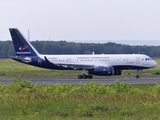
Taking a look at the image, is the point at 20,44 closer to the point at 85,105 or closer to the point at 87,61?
the point at 87,61

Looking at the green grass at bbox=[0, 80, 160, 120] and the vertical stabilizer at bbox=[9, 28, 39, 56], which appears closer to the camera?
the green grass at bbox=[0, 80, 160, 120]

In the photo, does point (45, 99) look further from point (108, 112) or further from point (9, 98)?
point (108, 112)

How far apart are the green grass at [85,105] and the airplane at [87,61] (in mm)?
19629

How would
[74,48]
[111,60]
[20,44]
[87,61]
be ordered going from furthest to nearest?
[74,48] → [20,44] → [87,61] → [111,60]

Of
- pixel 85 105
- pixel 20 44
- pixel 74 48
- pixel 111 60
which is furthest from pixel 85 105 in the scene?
pixel 74 48

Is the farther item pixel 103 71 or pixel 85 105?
pixel 103 71

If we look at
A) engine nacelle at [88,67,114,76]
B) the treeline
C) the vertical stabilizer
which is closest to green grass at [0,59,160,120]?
engine nacelle at [88,67,114,76]

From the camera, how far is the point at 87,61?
45406 mm

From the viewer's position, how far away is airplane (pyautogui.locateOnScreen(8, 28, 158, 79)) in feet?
145

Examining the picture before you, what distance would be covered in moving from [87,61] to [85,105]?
2717cm

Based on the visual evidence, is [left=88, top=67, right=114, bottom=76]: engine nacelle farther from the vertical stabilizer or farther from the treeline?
the treeline

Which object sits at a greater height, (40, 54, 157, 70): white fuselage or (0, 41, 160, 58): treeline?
(0, 41, 160, 58): treeline

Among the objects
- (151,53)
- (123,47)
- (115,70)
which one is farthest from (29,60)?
(151,53)

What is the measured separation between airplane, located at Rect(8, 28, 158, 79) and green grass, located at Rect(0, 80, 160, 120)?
19.6 m
